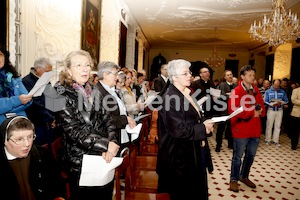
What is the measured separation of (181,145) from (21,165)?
4.45 ft

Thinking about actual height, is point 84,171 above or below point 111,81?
below

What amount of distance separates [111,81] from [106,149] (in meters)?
1.19

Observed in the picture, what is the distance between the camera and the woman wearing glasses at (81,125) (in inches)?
74.5

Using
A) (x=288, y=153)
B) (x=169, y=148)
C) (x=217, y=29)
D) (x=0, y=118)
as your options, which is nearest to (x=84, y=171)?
(x=169, y=148)

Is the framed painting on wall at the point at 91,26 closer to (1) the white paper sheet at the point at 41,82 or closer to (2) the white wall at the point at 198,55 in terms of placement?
(1) the white paper sheet at the point at 41,82

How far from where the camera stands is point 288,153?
6504mm

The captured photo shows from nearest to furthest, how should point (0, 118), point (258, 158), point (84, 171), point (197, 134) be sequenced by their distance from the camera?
1. point (84, 171)
2. point (197, 134)
3. point (0, 118)
4. point (258, 158)

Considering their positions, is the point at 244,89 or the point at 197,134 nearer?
the point at 197,134

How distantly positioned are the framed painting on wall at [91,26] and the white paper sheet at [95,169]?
12.7 ft

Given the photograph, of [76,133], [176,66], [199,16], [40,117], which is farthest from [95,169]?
[199,16]

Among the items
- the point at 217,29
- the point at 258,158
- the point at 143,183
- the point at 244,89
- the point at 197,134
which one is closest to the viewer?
the point at 197,134

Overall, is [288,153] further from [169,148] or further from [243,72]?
[169,148]

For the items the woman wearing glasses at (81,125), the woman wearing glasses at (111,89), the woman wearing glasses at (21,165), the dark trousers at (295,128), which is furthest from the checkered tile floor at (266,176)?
the woman wearing glasses at (21,165)

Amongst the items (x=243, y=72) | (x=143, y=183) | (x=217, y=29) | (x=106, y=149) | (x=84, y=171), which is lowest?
(x=143, y=183)
